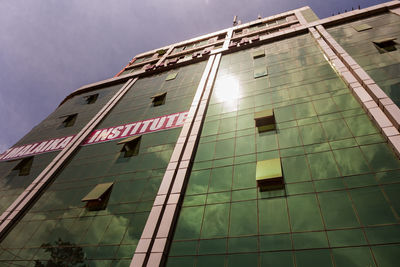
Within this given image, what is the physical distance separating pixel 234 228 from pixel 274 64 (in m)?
16.4

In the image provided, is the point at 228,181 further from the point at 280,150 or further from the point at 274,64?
the point at 274,64

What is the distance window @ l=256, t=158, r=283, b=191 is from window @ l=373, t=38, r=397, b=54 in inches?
520

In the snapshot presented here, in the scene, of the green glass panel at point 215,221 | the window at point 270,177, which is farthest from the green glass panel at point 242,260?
the window at point 270,177

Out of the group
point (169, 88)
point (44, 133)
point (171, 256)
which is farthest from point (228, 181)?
point (44, 133)

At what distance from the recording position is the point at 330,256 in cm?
784

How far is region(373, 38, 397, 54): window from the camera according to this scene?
1605 cm

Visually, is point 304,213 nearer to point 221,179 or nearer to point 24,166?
point 221,179

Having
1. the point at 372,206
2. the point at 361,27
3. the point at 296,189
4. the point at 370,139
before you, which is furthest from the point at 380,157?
the point at 361,27

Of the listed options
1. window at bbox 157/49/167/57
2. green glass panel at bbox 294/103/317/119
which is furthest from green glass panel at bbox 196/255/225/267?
window at bbox 157/49/167/57

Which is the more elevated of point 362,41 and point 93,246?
point 362,41

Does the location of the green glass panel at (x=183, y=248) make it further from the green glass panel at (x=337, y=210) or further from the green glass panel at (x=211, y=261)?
the green glass panel at (x=337, y=210)

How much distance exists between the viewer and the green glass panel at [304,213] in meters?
8.92

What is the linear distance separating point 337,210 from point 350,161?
114 inches

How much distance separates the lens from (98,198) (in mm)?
13219
